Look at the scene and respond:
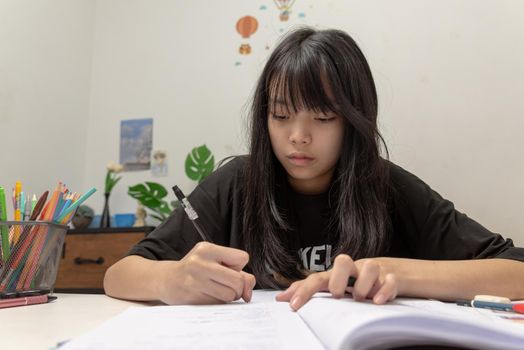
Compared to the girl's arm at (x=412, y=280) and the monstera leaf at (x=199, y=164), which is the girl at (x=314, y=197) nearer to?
the girl's arm at (x=412, y=280)

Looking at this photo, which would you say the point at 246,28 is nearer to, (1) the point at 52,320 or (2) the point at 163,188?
(2) the point at 163,188

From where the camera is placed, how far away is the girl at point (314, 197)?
90 centimetres

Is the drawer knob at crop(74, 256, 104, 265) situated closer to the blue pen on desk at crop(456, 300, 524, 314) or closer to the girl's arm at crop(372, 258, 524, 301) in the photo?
the girl's arm at crop(372, 258, 524, 301)

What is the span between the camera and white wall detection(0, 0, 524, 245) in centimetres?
163

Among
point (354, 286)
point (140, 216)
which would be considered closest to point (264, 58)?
point (140, 216)

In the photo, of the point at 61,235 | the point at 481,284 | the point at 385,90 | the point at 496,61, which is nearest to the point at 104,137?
the point at 385,90

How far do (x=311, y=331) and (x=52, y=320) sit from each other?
0.33m

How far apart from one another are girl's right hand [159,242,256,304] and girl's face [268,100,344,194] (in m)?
0.36

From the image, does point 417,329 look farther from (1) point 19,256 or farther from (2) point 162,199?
(2) point 162,199

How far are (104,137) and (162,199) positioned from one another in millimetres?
505

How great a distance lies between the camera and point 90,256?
5.66 feet

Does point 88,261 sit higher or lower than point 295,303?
lower

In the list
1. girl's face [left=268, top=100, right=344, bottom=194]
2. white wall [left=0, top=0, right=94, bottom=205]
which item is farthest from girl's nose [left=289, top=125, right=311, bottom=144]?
white wall [left=0, top=0, right=94, bottom=205]

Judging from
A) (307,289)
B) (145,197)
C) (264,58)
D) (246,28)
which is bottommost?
(145,197)
